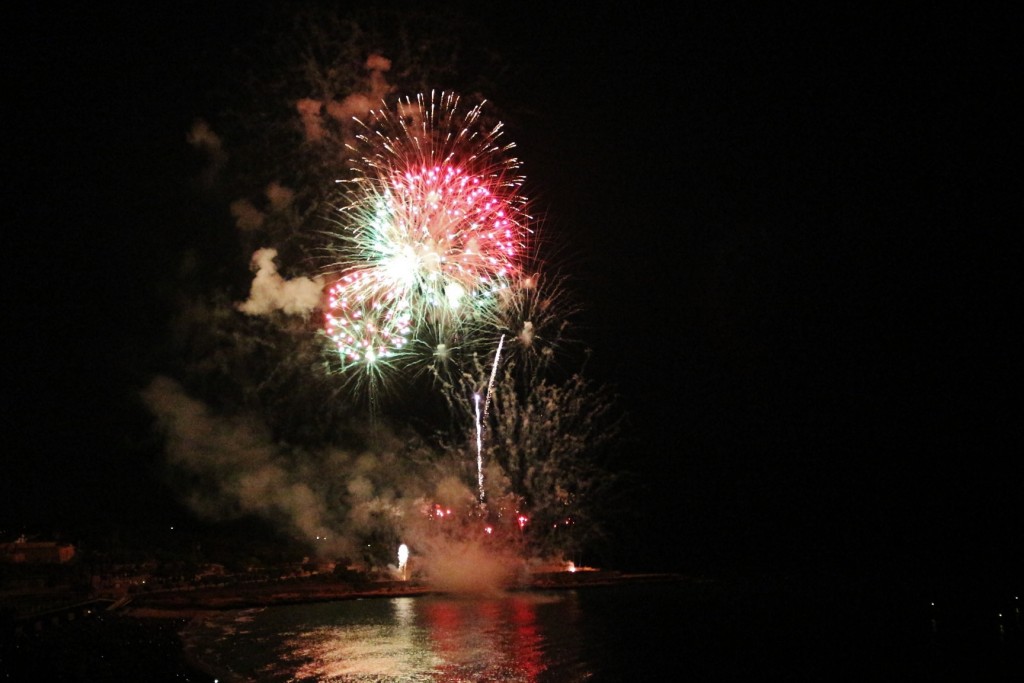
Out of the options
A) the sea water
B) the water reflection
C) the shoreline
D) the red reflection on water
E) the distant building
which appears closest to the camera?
the water reflection

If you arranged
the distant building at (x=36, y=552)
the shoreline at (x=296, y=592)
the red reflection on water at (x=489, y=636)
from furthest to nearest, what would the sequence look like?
the distant building at (x=36, y=552) < the shoreline at (x=296, y=592) < the red reflection on water at (x=489, y=636)

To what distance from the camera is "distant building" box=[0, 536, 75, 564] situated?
3141 cm

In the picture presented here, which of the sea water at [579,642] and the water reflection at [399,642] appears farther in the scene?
the sea water at [579,642]

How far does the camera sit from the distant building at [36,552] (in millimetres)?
31406

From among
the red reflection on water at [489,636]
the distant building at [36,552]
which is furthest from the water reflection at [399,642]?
the distant building at [36,552]

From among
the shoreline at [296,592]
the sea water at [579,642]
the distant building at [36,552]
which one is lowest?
the sea water at [579,642]

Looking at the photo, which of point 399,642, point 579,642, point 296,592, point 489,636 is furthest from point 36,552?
point 579,642

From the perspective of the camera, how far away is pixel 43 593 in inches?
908

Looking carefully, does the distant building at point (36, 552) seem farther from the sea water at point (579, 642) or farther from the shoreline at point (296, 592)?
the sea water at point (579, 642)

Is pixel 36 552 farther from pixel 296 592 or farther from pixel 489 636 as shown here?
pixel 489 636

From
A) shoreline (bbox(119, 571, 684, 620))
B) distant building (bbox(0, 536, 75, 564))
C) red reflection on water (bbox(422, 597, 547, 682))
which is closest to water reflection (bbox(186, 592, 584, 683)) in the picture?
red reflection on water (bbox(422, 597, 547, 682))

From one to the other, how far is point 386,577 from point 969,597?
66.2 ft

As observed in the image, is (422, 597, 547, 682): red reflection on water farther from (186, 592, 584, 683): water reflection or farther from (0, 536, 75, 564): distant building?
(0, 536, 75, 564): distant building

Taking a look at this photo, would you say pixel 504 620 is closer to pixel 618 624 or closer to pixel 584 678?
pixel 618 624
